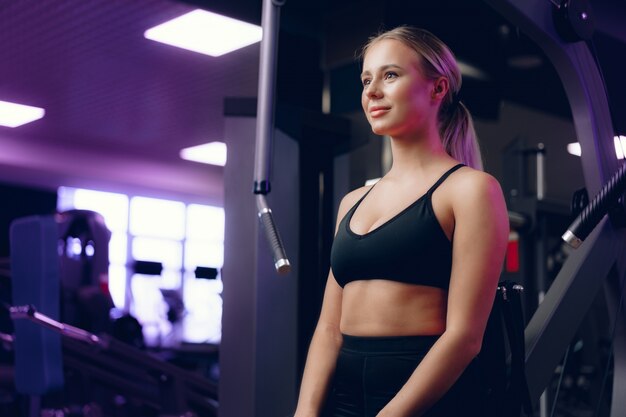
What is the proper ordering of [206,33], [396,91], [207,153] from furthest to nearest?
[207,153]
[206,33]
[396,91]

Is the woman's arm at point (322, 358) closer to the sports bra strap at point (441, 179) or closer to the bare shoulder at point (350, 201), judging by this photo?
the bare shoulder at point (350, 201)

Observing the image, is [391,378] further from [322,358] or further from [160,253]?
[160,253]

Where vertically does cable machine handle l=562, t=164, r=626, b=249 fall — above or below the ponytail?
below

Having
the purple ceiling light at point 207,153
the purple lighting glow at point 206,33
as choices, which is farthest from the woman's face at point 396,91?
the purple ceiling light at point 207,153

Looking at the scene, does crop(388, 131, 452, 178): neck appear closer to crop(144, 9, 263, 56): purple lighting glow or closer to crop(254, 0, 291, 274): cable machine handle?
crop(254, 0, 291, 274): cable machine handle

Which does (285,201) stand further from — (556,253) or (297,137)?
(556,253)

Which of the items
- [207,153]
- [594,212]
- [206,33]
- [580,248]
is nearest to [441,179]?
[594,212]

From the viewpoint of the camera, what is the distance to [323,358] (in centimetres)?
126

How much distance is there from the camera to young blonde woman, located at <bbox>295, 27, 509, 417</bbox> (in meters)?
1.11

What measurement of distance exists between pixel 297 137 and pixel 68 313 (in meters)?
4.44

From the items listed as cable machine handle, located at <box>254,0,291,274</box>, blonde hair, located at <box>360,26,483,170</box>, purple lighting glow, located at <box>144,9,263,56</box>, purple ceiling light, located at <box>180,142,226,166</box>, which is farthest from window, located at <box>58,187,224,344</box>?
cable machine handle, located at <box>254,0,291,274</box>

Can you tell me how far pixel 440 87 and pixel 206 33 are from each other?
15.3 feet

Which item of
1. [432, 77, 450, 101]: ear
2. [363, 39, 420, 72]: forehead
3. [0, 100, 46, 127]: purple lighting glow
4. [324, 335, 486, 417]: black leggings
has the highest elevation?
[0, 100, 46, 127]: purple lighting glow

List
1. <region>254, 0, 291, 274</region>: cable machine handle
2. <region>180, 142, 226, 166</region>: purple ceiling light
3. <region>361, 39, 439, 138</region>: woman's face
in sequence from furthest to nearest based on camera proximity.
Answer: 1. <region>180, 142, 226, 166</region>: purple ceiling light
2. <region>361, 39, 439, 138</region>: woman's face
3. <region>254, 0, 291, 274</region>: cable machine handle
